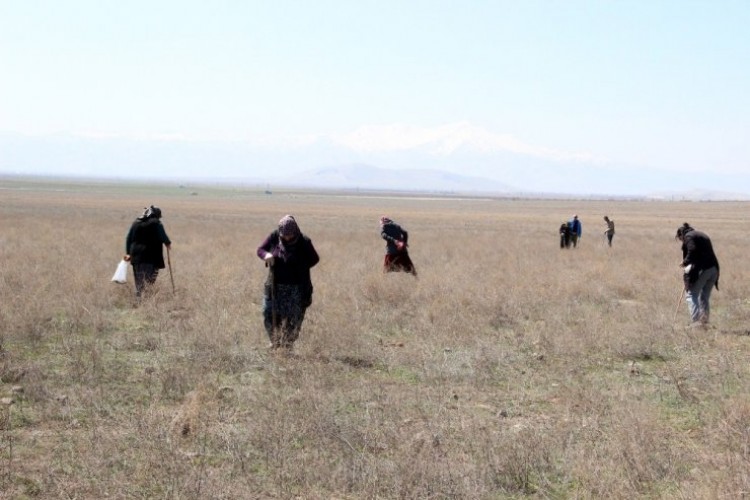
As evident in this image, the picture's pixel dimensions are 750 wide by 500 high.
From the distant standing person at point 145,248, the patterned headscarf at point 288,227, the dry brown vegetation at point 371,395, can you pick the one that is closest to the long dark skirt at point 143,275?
the distant standing person at point 145,248

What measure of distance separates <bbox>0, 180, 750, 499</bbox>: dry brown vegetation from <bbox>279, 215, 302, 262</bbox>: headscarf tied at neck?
1103 millimetres

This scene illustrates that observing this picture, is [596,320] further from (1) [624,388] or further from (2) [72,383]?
(2) [72,383]

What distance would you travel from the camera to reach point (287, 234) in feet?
27.1

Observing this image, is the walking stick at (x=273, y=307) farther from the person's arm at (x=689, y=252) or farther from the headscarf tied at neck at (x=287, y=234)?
the person's arm at (x=689, y=252)

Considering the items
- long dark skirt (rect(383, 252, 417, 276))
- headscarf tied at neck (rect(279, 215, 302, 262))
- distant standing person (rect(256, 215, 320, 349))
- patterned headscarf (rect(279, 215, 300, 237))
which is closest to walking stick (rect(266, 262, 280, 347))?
distant standing person (rect(256, 215, 320, 349))

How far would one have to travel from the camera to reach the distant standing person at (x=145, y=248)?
464 inches

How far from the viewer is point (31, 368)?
7176 mm

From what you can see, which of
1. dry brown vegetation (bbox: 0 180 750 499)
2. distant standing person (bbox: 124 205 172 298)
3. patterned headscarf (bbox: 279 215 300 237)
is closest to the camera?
dry brown vegetation (bbox: 0 180 750 499)

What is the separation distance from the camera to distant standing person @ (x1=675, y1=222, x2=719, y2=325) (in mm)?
10695

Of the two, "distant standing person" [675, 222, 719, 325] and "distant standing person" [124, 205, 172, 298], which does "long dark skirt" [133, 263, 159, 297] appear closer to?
"distant standing person" [124, 205, 172, 298]

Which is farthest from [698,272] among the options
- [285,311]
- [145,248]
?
[145,248]

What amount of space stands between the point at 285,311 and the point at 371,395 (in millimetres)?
2049

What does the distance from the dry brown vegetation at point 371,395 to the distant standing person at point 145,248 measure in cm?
47

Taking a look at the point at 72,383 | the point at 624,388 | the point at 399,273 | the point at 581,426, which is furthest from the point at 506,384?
the point at 399,273
